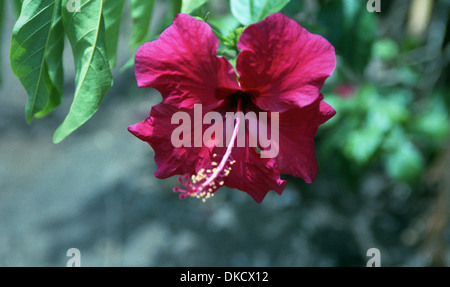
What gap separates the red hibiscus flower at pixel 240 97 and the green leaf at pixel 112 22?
0.15 metres

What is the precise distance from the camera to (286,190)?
3.45 m

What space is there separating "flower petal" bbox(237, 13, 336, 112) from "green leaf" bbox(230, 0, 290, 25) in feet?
0.72

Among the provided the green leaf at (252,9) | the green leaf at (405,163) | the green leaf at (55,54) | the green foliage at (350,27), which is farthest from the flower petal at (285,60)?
the green leaf at (405,163)

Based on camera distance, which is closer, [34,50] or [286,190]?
[34,50]

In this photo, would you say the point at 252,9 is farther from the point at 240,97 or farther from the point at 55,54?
the point at 55,54

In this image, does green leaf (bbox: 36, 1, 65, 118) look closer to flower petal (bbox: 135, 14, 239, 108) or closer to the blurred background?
flower petal (bbox: 135, 14, 239, 108)

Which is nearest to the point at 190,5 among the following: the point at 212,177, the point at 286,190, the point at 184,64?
the point at 184,64

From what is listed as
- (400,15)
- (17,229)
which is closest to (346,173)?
(400,15)

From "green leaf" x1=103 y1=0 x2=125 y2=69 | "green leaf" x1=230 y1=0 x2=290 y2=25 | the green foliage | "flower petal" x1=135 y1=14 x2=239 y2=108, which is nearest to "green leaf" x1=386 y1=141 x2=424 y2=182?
the green foliage

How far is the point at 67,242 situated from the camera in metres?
3.35

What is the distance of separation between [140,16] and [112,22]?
0.09 meters

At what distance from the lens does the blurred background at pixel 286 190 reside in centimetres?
231

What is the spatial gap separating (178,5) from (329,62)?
0.37m
